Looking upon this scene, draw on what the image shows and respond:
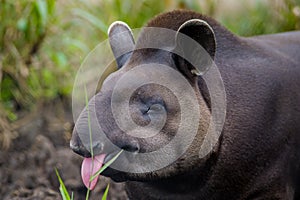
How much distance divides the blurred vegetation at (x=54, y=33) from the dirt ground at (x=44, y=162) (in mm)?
118

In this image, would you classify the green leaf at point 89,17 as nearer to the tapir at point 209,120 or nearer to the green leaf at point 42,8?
the green leaf at point 42,8

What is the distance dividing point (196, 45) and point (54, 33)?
8.38ft

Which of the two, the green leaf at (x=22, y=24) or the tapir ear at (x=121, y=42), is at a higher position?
the tapir ear at (x=121, y=42)

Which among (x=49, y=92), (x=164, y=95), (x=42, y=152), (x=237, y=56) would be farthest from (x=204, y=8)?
(x=164, y=95)

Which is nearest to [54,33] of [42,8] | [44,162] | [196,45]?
[42,8]

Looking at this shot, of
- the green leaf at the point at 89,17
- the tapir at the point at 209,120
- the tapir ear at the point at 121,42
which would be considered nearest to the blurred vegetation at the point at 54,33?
the green leaf at the point at 89,17

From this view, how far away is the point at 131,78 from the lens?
4039 millimetres

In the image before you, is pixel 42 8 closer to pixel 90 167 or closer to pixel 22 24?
pixel 22 24

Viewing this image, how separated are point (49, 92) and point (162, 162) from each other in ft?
9.27

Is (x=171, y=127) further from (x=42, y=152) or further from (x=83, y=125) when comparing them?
(x=42, y=152)

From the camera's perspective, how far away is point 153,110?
3.99 m

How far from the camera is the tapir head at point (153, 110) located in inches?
151

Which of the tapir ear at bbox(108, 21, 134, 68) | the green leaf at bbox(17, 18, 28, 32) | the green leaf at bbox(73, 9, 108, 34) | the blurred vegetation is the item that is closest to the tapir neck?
the tapir ear at bbox(108, 21, 134, 68)

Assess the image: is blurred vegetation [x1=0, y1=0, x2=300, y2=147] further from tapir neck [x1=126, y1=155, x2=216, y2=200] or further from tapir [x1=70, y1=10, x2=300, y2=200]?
tapir neck [x1=126, y1=155, x2=216, y2=200]
